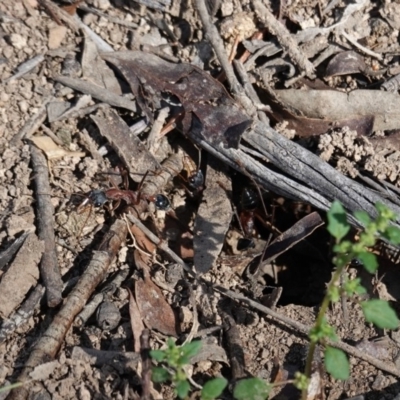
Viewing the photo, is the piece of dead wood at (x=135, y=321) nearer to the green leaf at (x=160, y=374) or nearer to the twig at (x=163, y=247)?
the twig at (x=163, y=247)

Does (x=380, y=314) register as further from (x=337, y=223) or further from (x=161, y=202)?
(x=161, y=202)

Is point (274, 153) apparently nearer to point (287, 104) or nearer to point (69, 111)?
point (287, 104)

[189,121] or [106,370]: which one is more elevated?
[189,121]

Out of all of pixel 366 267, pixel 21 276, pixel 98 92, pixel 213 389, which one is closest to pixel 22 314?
pixel 21 276

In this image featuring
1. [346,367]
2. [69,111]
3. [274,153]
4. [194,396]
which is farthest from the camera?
[69,111]

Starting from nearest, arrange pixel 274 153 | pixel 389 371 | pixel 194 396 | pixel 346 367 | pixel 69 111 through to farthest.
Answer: pixel 346 367
pixel 194 396
pixel 389 371
pixel 274 153
pixel 69 111

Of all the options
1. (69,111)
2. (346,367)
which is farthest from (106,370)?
(69,111)
